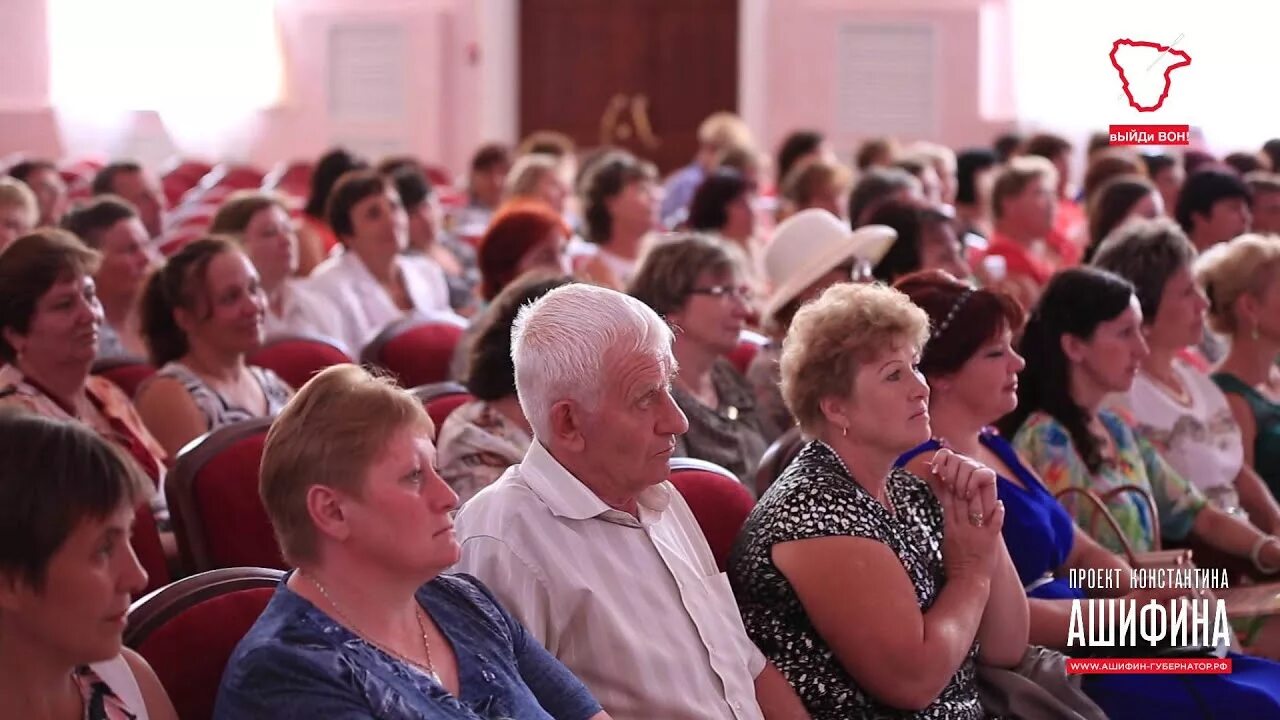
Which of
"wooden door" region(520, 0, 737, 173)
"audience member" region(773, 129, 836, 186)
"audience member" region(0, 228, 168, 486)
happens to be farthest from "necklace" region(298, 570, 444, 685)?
"wooden door" region(520, 0, 737, 173)

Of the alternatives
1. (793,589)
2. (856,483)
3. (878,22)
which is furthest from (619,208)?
(878,22)

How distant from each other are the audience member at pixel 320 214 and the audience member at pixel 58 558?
4678 mm

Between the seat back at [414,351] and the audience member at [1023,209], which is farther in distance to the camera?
the audience member at [1023,209]

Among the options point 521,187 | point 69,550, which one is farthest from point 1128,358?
point 521,187

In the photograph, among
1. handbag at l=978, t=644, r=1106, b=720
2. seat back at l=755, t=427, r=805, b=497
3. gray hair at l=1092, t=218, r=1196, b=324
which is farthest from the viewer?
gray hair at l=1092, t=218, r=1196, b=324

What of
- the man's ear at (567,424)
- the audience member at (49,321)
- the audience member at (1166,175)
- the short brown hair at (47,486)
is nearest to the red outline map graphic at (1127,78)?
the man's ear at (567,424)

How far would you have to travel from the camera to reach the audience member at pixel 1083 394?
3.44 meters

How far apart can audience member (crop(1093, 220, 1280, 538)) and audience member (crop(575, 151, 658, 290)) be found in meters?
2.71

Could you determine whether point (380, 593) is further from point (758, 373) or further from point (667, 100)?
point (667, 100)

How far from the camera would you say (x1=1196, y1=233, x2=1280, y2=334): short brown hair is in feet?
14.2

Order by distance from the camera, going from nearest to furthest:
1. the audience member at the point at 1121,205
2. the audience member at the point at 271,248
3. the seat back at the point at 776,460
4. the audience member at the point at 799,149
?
the seat back at the point at 776,460 < the audience member at the point at 271,248 < the audience member at the point at 1121,205 < the audience member at the point at 799,149

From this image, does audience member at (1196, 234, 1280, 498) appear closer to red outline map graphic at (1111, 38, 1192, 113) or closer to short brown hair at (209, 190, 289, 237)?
red outline map graphic at (1111, 38, 1192, 113)

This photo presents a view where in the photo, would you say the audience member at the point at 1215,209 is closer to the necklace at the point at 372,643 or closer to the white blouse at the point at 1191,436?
the white blouse at the point at 1191,436

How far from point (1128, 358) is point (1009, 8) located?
32.5 ft
